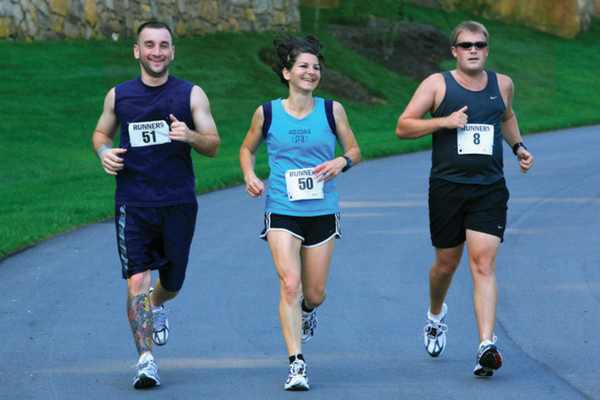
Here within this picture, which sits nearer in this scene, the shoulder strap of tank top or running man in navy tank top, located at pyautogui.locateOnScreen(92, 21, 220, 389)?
running man in navy tank top, located at pyautogui.locateOnScreen(92, 21, 220, 389)

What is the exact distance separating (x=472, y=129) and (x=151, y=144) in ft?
6.53

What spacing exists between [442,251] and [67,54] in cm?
2397

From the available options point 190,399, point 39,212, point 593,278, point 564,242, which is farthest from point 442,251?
point 39,212

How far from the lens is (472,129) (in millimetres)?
6020

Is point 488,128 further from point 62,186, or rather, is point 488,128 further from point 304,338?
point 62,186

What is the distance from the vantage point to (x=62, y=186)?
653 inches

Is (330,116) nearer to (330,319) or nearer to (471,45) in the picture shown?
(471,45)

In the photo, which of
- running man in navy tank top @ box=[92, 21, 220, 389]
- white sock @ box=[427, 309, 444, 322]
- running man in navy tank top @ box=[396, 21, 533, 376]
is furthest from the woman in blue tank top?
white sock @ box=[427, 309, 444, 322]

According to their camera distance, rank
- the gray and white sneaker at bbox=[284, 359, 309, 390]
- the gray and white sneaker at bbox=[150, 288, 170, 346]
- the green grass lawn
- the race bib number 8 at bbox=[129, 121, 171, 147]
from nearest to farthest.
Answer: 1. the gray and white sneaker at bbox=[284, 359, 309, 390]
2. the race bib number 8 at bbox=[129, 121, 171, 147]
3. the gray and white sneaker at bbox=[150, 288, 170, 346]
4. the green grass lawn

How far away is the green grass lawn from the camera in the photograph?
15190 mm

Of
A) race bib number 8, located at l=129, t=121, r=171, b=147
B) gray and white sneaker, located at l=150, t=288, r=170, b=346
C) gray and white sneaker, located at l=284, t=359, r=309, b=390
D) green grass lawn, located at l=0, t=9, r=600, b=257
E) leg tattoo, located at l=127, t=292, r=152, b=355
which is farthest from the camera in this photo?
green grass lawn, located at l=0, t=9, r=600, b=257

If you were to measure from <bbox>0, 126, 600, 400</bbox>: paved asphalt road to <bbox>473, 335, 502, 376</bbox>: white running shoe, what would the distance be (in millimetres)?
73

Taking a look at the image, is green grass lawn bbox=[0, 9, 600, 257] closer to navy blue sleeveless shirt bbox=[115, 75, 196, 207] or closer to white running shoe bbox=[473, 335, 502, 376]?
navy blue sleeveless shirt bbox=[115, 75, 196, 207]

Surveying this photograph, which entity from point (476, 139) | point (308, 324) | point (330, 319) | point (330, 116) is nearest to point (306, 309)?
point (308, 324)
